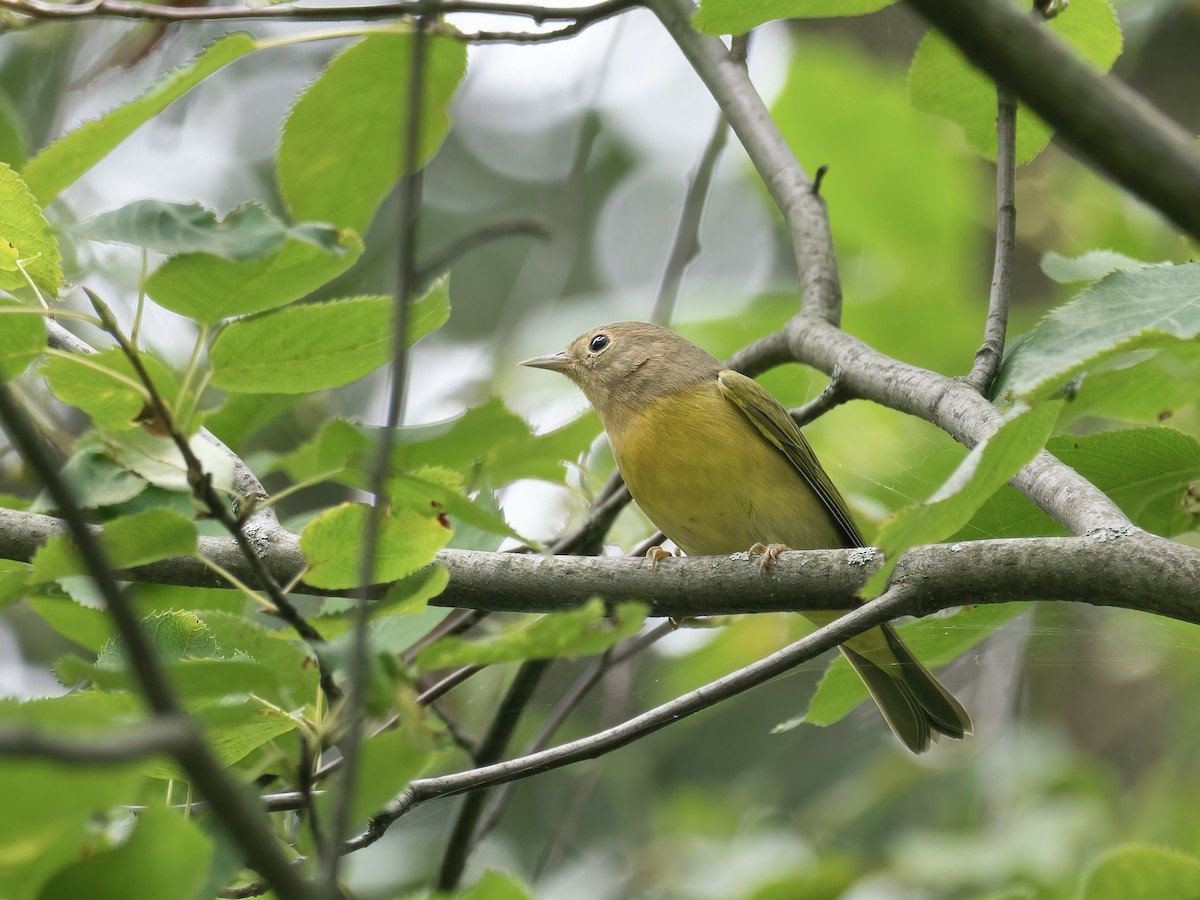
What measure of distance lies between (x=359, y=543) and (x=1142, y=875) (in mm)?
A: 1965

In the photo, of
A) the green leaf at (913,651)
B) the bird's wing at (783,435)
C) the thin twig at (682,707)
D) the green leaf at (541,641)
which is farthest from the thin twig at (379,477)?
the bird's wing at (783,435)

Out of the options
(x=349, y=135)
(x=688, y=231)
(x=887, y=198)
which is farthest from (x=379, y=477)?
(x=887, y=198)

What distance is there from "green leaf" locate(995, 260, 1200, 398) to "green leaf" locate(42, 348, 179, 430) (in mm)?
1455

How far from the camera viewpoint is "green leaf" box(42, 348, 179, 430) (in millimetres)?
2174

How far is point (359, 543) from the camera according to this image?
2.29m

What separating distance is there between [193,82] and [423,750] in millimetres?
1557

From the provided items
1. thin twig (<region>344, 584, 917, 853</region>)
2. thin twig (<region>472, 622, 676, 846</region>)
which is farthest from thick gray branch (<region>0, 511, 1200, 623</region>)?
thin twig (<region>472, 622, 676, 846</region>)

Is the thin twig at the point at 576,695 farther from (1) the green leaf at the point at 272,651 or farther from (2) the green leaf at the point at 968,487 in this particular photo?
(2) the green leaf at the point at 968,487

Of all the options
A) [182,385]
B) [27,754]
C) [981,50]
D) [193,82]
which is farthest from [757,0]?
[27,754]

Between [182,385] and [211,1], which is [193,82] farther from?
[211,1]

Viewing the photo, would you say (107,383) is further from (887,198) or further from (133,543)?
(887,198)

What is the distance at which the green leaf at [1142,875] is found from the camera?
2.82 meters

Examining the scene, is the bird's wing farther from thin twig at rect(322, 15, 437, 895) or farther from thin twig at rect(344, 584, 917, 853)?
thin twig at rect(322, 15, 437, 895)

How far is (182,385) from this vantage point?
7.27 ft
